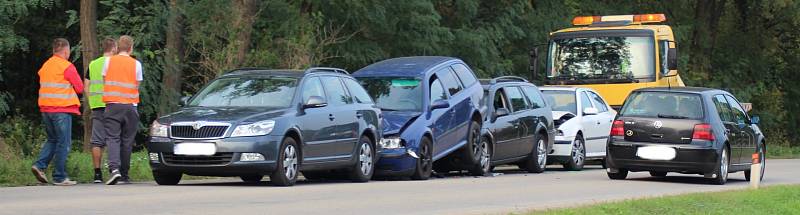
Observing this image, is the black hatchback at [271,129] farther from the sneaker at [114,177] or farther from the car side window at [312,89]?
the sneaker at [114,177]

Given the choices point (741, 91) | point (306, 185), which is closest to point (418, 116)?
point (306, 185)

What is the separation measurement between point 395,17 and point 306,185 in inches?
738

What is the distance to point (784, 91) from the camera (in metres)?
57.1

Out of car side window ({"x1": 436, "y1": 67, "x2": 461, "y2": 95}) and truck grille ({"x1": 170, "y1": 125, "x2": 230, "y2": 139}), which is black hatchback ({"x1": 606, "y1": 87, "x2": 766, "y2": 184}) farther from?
truck grille ({"x1": 170, "y1": 125, "x2": 230, "y2": 139})

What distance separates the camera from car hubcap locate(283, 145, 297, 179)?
55.2ft

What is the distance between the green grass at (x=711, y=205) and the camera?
13328mm

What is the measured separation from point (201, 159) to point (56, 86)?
2.06 meters

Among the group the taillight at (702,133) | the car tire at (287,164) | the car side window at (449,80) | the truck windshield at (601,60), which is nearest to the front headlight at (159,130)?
the car tire at (287,164)

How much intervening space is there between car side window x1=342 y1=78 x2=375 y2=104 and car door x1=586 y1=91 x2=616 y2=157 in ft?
24.5

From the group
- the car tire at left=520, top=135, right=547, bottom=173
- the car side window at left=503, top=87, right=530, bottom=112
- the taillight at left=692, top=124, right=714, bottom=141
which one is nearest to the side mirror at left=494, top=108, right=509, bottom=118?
the car side window at left=503, top=87, right=530, bottom=112

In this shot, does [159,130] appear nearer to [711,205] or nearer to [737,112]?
[711,205]

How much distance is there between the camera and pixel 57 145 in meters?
16.9

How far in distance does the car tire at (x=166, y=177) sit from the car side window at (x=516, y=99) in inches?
288

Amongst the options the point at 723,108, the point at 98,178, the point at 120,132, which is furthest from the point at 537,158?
the point at 98,178
